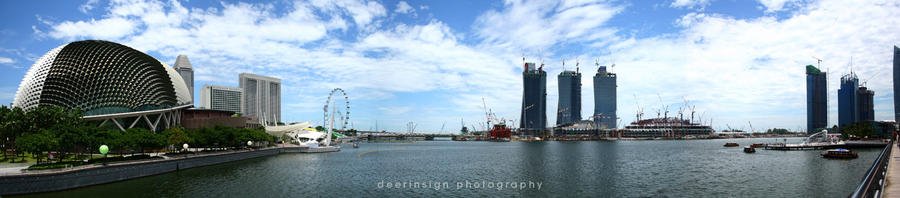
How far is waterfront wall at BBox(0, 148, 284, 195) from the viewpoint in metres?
38.7

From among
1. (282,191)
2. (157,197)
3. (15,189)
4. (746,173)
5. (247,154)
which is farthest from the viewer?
(247,154)

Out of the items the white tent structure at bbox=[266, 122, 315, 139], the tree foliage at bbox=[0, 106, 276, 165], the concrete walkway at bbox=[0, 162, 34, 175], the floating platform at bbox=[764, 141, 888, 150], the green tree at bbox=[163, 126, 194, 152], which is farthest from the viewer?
the white tent structure at bbox=[266, 122, 315, 139]

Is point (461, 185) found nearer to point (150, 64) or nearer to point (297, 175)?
point (297, 175)

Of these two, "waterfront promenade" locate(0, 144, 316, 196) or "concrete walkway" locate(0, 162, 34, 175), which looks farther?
"concrete walkway" locate(0, 162, 34, 175)

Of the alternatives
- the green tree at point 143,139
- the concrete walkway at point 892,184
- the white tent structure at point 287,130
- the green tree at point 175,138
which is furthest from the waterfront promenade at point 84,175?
the white tent structure at point 287,130

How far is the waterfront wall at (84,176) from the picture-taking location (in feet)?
127

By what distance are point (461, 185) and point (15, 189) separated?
38.8 meters

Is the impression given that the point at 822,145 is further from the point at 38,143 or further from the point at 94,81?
the point at 94,81

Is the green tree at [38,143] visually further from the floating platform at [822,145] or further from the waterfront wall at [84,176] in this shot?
Result: the floating platform at [822,145]

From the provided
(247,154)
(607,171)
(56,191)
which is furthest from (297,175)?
(607,171)

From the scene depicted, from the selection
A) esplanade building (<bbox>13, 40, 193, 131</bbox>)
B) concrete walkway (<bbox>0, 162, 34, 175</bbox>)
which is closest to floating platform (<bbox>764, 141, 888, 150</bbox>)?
esplanade building (<bbox>13, 40, 193, 131</bbox>)

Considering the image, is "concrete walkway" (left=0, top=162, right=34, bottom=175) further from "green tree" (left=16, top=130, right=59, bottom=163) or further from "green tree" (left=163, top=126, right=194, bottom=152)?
"green tree" (left=163, top=126, right=194, bottom=152)

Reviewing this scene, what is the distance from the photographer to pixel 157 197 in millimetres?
41375

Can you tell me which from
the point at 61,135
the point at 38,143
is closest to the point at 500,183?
the point at 38,143
